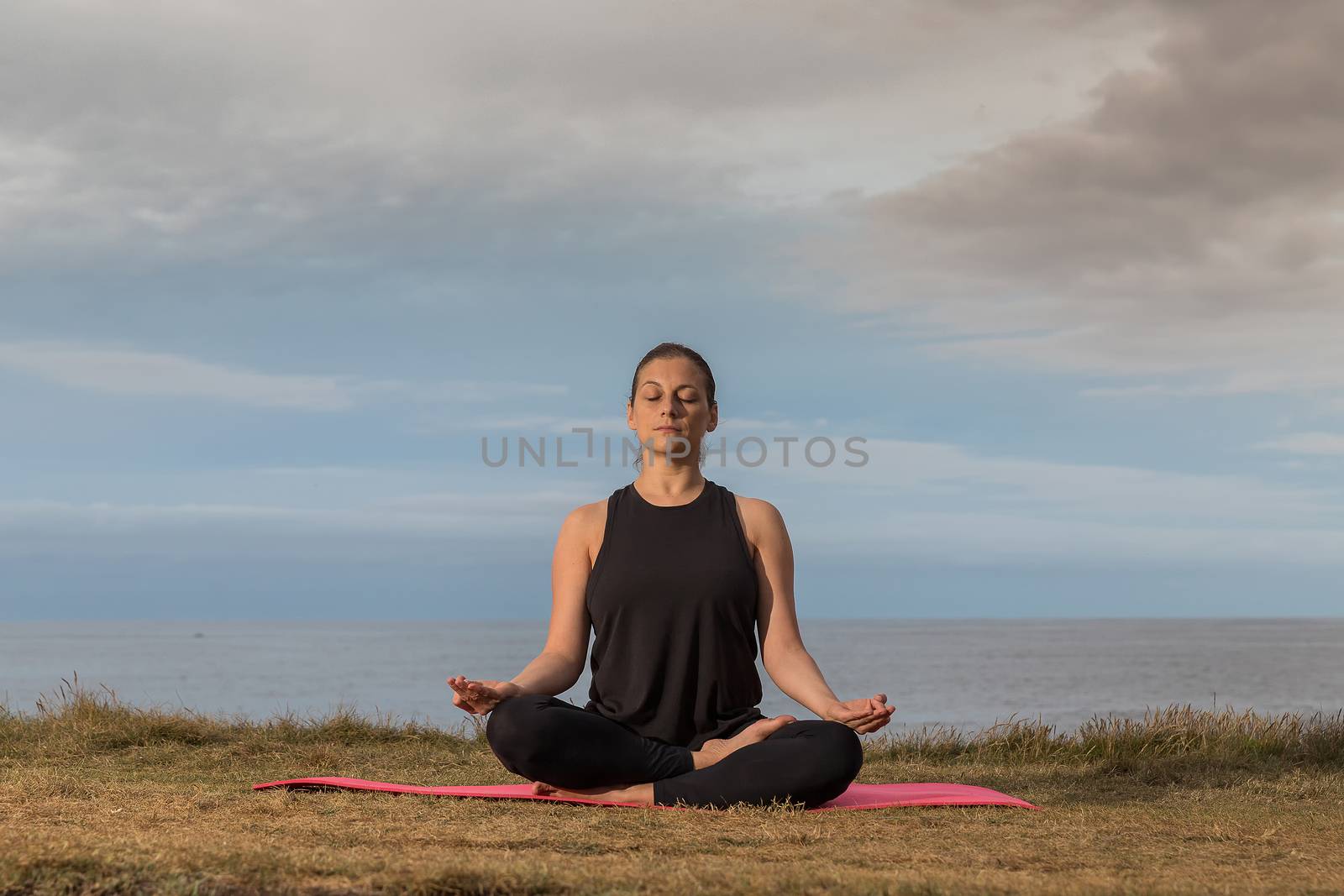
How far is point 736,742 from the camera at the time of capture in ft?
15.5

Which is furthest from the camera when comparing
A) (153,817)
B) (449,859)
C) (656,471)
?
(656,471)

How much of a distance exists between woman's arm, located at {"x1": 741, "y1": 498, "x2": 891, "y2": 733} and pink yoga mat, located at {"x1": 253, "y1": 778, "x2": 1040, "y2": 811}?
40 cm

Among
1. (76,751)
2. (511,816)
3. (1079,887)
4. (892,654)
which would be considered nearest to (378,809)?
(511,816)

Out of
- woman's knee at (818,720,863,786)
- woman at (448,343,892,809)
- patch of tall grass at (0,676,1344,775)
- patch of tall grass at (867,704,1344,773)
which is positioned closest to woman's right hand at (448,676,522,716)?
woman at (448,343,892,809)

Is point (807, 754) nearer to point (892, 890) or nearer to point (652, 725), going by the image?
point (652, 725)

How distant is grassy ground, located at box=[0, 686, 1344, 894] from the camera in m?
3.03

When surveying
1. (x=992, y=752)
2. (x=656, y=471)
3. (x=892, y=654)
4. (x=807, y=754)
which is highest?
(x=656, y=471)

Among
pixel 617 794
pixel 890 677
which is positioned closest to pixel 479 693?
pixel 617 794

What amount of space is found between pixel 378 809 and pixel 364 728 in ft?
11.5

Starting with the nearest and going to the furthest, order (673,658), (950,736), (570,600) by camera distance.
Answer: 1. (673,658)
2. (570,600)
3. (950,736)

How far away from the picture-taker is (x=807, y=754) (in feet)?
14.7

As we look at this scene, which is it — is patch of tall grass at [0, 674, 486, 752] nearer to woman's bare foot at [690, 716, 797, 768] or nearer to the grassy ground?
the grassy ground

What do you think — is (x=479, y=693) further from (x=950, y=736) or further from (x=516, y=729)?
(x=950, y=736)

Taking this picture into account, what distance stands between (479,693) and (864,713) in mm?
1357
